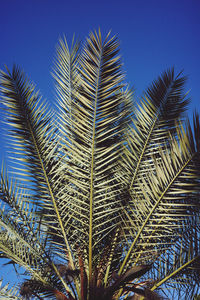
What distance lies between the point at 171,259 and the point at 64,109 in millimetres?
2420

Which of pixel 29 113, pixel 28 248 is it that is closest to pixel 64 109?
pixel 29 113

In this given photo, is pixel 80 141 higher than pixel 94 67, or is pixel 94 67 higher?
pixel 94 67

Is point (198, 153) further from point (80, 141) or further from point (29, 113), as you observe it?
point (29, 113)

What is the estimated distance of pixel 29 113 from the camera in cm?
361

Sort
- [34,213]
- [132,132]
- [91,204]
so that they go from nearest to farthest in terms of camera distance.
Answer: [91,204] < [34,213] < [132,132]

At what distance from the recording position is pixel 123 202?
4.02 m

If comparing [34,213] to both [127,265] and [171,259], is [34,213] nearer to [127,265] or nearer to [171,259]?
[127,265]

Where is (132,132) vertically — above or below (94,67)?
below

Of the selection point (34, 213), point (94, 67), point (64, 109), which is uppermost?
point (94, 67)

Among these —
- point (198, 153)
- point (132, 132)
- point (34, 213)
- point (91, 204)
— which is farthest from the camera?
point (132, 132)

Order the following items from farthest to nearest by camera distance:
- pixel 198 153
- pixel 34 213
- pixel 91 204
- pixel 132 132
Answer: pixel 132 132, pixel 34 213, pixel 91 204, pixel 198 153

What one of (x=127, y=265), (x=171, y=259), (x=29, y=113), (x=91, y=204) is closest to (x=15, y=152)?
(x=29, y=113)

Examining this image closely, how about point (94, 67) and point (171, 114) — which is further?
point (171, 114)

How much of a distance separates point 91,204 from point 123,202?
2.11ft
